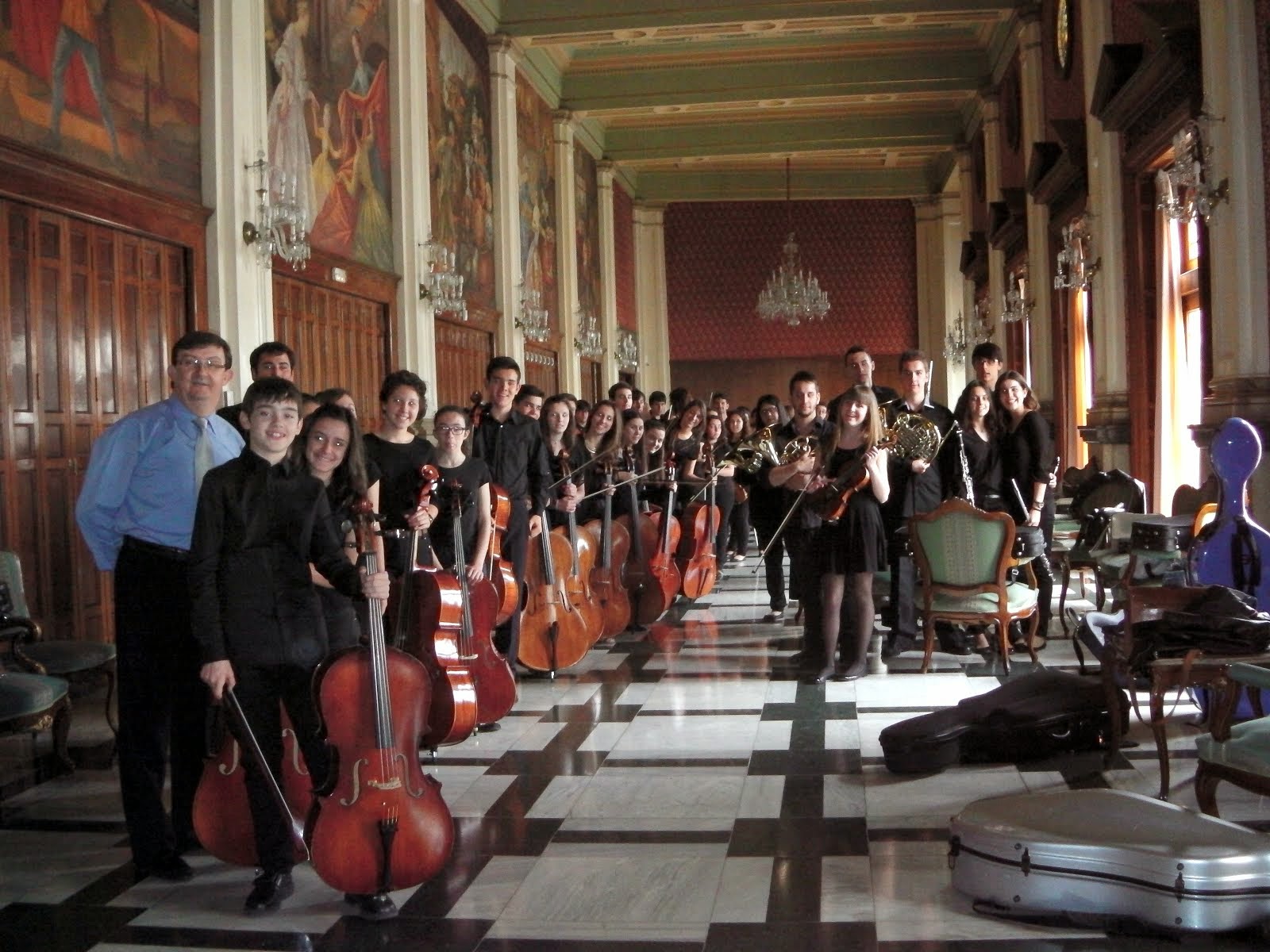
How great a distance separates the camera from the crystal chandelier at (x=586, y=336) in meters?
18.2

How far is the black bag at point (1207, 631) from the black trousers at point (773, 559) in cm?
394

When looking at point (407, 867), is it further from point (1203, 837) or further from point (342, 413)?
point (1203, 837)

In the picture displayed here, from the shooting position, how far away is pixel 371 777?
324 cm

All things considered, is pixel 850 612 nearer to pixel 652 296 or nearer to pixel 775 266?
pixel 775 266

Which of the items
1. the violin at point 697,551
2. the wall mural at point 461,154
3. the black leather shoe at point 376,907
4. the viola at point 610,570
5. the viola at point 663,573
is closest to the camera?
the black leather shoe at point 376,907

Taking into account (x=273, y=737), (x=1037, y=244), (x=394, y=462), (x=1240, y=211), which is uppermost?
(x=1037, y=244)

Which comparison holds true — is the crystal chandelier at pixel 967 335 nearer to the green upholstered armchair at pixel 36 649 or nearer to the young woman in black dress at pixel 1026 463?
the young woman in black dress at pixel 1026 463

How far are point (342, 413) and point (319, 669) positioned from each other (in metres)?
0.81

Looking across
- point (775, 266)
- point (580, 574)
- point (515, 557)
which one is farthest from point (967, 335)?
point (515, 557)

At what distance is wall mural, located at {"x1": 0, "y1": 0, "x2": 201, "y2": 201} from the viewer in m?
6.06

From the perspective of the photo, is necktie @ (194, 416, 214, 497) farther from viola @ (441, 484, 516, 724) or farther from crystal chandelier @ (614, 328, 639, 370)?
crystal chandelier @ (614, 328, 639, 370)

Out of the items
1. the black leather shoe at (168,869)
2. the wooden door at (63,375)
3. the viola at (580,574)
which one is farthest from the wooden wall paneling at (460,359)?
the black leather shoe at (168,869)

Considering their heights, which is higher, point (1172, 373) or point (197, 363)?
point (1172, 373)

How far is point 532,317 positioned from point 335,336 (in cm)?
532
